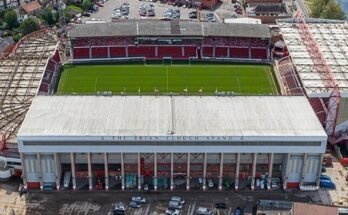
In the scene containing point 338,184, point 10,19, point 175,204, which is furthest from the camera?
point 10,19

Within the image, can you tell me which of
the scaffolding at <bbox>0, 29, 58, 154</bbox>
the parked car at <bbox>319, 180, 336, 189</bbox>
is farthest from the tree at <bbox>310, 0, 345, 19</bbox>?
the scaffolding at <bbox>0, 29, 58, 154</bbox>

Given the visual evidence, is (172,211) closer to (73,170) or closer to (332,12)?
(73,170)

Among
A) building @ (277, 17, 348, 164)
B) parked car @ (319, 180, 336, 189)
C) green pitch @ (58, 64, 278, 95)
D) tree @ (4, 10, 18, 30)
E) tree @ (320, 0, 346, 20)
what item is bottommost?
green pitch @ (58, 64, 278, 95)

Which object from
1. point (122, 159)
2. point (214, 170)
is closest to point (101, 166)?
point (122, 159)

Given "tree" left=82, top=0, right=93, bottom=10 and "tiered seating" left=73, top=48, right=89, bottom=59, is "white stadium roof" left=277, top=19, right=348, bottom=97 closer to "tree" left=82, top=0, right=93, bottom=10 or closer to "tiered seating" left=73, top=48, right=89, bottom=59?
"tiered seating" left=73, top=48, right=89, bottom=59

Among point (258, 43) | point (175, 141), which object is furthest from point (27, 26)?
point (175, 141)

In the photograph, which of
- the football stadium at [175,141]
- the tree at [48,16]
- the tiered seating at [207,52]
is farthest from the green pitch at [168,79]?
the tree at [48,16]

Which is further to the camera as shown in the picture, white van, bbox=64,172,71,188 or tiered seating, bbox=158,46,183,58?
tiered seating, bbox=158,46,183,58
